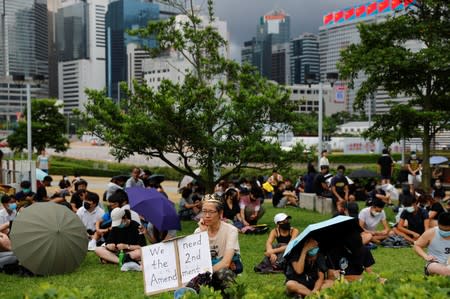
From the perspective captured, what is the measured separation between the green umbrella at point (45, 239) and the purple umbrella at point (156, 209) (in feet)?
4.83

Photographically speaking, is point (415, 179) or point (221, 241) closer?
point (221, 241)

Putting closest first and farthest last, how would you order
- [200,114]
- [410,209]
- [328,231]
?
[328,231]
[410,209]
[200,114]

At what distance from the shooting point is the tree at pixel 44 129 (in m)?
46.2

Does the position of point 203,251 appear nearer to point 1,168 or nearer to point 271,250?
point 271,250

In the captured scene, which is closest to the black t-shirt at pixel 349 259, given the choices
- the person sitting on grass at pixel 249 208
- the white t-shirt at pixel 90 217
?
the white t-shirt at pixel 90 217

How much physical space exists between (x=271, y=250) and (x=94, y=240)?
370cm

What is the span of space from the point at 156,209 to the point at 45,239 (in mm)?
2143

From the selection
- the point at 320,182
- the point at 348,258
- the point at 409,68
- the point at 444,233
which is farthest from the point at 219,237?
the point at 320,182

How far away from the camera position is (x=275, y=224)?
13.6 meters

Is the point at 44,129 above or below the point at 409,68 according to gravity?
below

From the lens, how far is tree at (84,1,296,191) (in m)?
15.0

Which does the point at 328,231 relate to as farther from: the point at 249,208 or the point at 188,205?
the point at 188,205

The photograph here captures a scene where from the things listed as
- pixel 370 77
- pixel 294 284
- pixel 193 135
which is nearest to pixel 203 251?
pixel 294 284

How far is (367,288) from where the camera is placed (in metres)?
5.23
